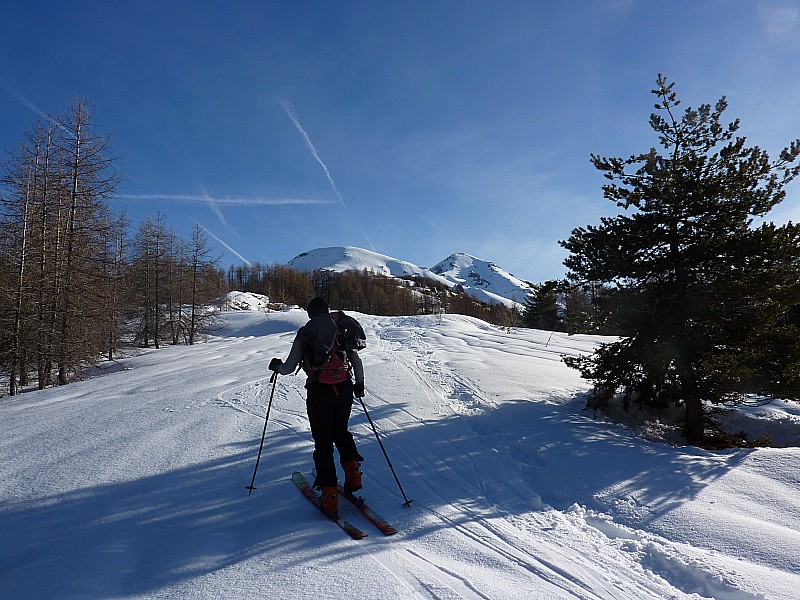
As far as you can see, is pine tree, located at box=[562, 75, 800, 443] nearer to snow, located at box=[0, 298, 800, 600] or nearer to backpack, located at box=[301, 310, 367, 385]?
snow, located at box=[0, 298, 800, 600]

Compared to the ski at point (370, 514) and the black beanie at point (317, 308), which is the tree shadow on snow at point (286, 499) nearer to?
the ski at point (370, 514)

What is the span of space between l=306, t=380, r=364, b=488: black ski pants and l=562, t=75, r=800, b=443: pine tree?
520 centimetres

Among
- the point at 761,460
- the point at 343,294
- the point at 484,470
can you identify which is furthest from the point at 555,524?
the point at 343,294

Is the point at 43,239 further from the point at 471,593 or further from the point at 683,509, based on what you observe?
the point at 683,509

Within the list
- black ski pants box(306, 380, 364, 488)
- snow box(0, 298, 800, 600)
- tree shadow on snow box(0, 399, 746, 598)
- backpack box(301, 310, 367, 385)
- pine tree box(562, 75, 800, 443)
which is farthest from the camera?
pine tree box(562, 75, 800, 443)

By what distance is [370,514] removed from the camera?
4.08m

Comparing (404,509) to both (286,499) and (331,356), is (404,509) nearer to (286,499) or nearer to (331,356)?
(286,499)

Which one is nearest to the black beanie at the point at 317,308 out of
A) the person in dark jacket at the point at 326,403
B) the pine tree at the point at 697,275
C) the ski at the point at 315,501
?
the person in dark jacket at the point at 326,403

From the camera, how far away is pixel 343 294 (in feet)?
280

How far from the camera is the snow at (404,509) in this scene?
10.2 feet

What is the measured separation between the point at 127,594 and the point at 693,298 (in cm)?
789

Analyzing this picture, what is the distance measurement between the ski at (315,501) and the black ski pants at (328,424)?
0.64 ft

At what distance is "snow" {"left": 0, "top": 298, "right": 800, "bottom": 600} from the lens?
3.10m

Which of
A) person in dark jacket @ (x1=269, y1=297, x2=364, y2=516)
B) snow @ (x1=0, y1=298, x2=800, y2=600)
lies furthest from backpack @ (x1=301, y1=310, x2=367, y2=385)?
snow @ (x1=0, y1=298, x2=800, y2=600)
